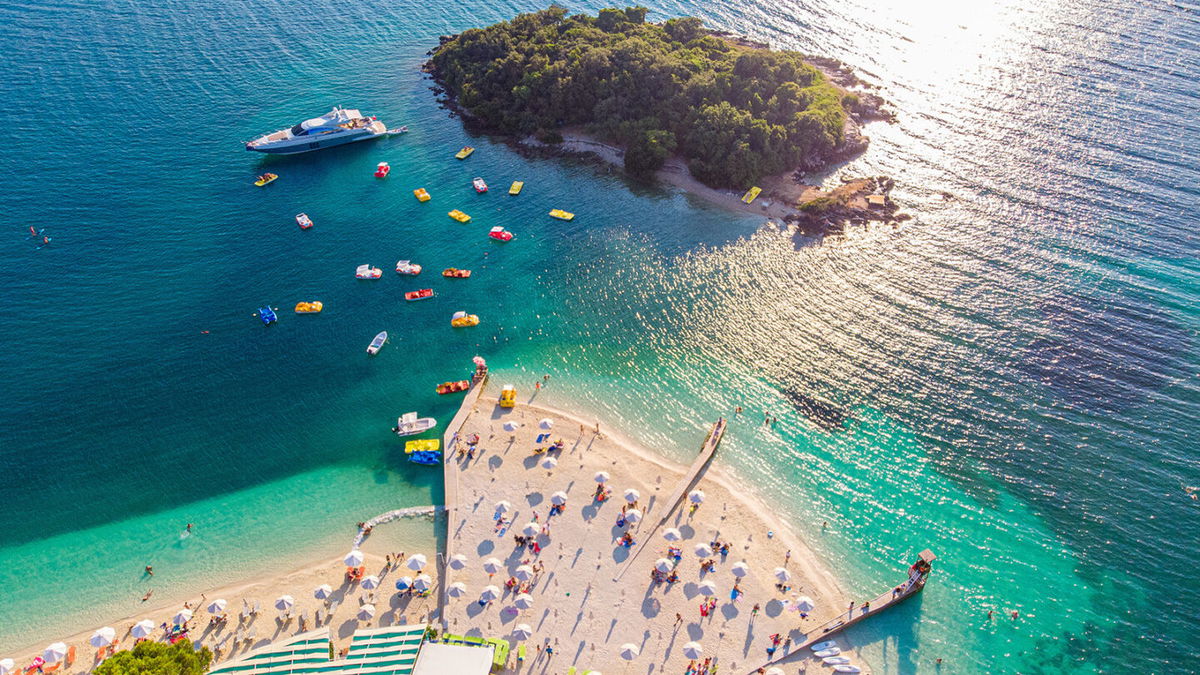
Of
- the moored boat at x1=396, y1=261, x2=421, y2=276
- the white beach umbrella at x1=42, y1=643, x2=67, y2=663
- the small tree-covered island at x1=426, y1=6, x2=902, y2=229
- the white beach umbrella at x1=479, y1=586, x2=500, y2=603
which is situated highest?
the small tree-covered island at x1=426, y1=6, x2=902, y2=229

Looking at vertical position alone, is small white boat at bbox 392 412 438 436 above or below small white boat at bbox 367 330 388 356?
below

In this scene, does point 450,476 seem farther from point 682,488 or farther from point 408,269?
point 408,269

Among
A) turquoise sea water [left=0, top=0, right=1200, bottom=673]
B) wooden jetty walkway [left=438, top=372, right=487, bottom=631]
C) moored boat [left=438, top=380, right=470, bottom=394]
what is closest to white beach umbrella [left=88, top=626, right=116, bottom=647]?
turquoise sea water [left=0, top=0, right=1200, bottom=673]

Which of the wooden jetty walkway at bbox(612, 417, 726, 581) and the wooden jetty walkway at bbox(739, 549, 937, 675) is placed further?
the wooden jetty walkway at bbox(612, 417, 726, 581)

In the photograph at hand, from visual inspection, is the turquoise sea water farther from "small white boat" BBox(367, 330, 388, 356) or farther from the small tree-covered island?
the small tree-covered island

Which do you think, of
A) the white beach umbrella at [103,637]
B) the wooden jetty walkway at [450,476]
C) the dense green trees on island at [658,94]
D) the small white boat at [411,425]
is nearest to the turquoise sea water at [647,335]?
the small white boat at [411,425]

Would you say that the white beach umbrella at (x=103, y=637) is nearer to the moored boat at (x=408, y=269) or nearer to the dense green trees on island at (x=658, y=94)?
the moored boat at (x=408, y=269)

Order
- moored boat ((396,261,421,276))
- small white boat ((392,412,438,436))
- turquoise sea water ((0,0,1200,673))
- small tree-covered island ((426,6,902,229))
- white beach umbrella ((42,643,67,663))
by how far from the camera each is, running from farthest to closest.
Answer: small tree-covered island ((426,6,902,229)), moored boat ((396,261,421,276)), small white boat ((392,412,438,436)), turquoise sea water ((0,0,1200,673)), white beach umbrella ((42,643,67,663))

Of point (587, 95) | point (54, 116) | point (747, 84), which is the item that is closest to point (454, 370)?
point (587, 95)
